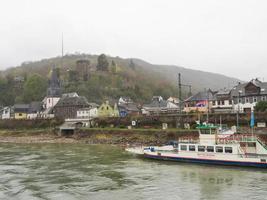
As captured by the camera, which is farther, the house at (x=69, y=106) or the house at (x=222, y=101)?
the house at (x=69, y=106)

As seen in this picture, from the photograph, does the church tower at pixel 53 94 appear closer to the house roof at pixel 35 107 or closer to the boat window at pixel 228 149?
the house roof at pixel 35 107

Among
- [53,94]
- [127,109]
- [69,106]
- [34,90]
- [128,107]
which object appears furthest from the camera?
[34,90]

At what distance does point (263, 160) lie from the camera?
39.8 meters

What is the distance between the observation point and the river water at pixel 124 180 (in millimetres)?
29797

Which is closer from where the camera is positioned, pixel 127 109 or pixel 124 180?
pixel 124 180

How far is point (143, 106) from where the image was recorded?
12450cm

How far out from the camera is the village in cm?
8056

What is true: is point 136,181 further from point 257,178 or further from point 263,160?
point 263,160

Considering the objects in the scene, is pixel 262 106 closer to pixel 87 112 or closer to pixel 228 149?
pixel 228 149

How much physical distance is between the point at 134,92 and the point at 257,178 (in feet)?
441

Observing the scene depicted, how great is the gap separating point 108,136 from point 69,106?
1584 inches

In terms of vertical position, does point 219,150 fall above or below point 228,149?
below

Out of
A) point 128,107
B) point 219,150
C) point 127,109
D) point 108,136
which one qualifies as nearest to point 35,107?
point 128,107

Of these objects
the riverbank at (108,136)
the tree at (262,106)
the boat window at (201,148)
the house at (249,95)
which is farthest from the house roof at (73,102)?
the boat window at (201,148)
